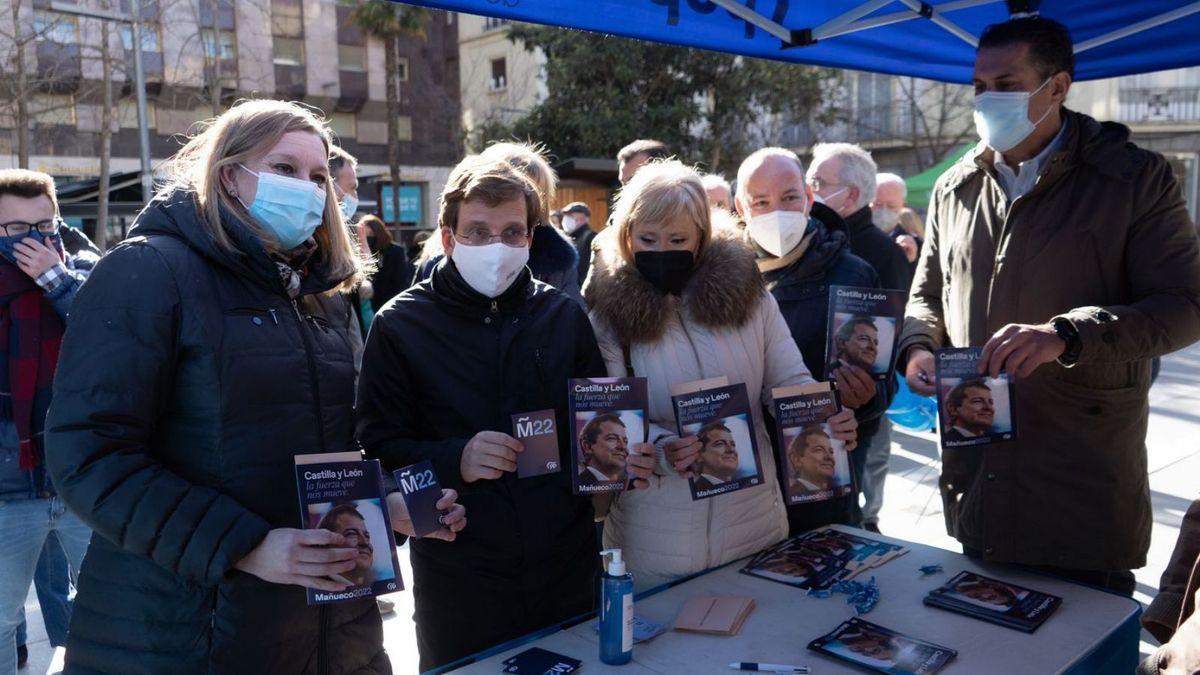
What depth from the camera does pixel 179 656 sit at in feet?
5.80

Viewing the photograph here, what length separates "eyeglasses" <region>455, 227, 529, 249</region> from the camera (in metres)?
2.34

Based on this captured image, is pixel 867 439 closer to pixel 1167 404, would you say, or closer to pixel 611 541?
pixel 611 541

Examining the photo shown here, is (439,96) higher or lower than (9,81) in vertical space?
higher

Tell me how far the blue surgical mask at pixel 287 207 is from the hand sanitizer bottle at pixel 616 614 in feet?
3.40

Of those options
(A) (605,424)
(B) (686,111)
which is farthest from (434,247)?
(B) (686,111)

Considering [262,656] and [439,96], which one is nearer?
[262,656]

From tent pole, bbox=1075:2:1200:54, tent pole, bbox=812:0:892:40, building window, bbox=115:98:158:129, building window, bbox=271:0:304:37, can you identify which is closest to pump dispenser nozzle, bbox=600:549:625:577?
tent pole, bbox=812:0:892:40

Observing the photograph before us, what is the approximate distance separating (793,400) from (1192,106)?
98.0 ft

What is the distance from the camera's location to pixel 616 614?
1.88 meters

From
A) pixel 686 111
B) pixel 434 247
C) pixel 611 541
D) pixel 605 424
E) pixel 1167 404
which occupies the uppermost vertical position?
pixel 686 111

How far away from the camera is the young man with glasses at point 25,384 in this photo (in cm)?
328

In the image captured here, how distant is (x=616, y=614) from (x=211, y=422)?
3.08 ft

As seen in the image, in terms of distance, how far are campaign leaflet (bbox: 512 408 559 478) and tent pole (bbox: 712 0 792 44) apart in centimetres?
183

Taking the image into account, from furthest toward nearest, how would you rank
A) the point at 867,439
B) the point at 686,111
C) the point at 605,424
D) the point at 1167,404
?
the point at 686,111 → the point at 1167,404 → the point at 867,439 → the point at 605,424
